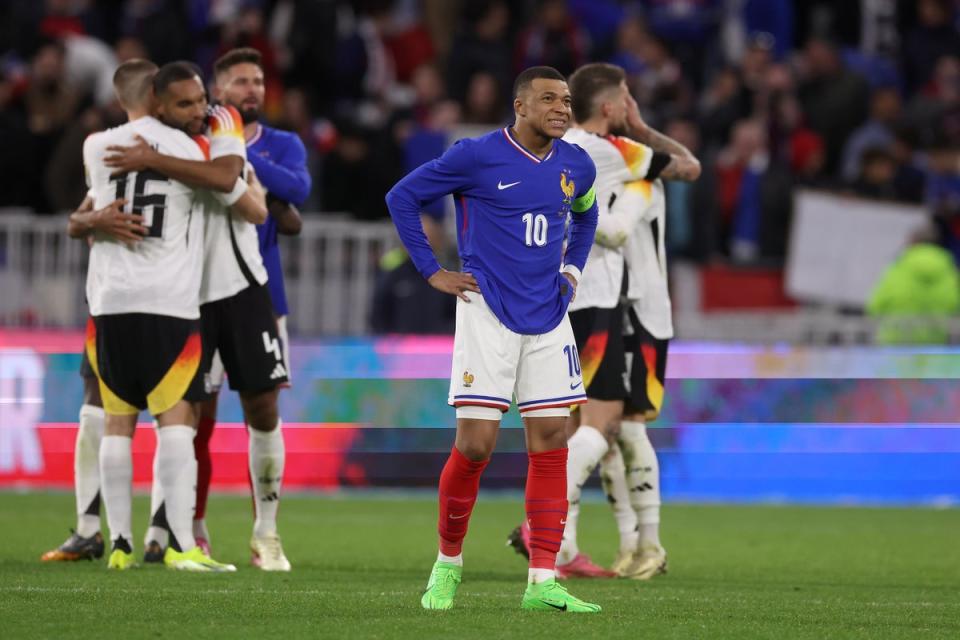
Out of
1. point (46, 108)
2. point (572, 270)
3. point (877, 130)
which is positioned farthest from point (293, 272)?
point (572, 270)

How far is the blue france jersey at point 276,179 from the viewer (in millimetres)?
10102

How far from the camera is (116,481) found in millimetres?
9273

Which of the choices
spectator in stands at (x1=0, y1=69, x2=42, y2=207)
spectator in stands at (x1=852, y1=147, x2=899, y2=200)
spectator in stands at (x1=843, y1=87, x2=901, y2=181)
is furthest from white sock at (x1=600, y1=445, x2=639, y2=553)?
spectator in stands at (x1=843, y1=87, x2=901, y2=181)

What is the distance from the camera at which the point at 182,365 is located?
9.21 meters

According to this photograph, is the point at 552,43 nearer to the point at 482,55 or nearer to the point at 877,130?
the point at 482,55

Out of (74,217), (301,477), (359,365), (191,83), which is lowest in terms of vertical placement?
(301,477)

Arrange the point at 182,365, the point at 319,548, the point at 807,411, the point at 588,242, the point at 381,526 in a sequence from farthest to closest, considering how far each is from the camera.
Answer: the point at 807,411, the point at 381,526, the point at 319,548, the point at 182,365, the point at 588,242

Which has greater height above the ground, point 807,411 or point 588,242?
point 588,242

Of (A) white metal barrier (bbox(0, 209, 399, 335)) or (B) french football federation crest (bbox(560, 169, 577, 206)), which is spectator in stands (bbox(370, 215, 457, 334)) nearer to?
(A) white metal barrier (bbox(0, 209, 399, 335))

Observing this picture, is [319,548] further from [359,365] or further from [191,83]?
[359,365]

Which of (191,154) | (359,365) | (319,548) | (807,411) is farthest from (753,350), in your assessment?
(191,154)

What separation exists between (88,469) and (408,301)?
628cm

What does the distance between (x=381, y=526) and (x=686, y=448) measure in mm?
3311

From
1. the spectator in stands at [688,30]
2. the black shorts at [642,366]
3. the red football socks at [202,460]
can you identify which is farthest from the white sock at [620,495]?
the spectator in stands at [688,30]
